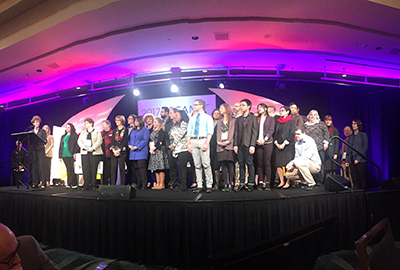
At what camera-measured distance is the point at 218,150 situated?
4539 millimetres

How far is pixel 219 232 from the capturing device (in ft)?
10.3

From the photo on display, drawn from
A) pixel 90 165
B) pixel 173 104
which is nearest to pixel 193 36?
pixel 173 104

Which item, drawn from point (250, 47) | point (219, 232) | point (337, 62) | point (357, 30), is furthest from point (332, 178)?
point (337, 62)

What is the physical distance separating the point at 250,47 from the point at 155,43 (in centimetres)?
216

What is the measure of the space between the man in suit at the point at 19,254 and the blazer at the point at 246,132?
3478mm

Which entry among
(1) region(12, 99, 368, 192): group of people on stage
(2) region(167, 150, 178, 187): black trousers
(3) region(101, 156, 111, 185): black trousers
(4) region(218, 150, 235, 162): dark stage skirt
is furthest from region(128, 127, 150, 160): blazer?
(4) region(218, 150, 235, 162): dark stage skirt

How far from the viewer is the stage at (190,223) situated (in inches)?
124

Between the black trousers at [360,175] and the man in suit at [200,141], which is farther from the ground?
the man in suit at [200,141]

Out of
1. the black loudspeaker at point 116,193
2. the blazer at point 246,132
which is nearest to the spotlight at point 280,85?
the blazer at point 246,132

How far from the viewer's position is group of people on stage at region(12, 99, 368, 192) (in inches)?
175

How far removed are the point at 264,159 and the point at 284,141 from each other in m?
0.57

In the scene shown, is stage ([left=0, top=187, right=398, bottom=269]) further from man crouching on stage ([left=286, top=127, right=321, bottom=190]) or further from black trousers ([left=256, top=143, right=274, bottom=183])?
black trousers ([left=256, top=143, right=274, bottom=183])

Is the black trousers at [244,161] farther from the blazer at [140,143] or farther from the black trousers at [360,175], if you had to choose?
the black trousers at [360,175]

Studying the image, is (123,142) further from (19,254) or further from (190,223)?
(19,254)
